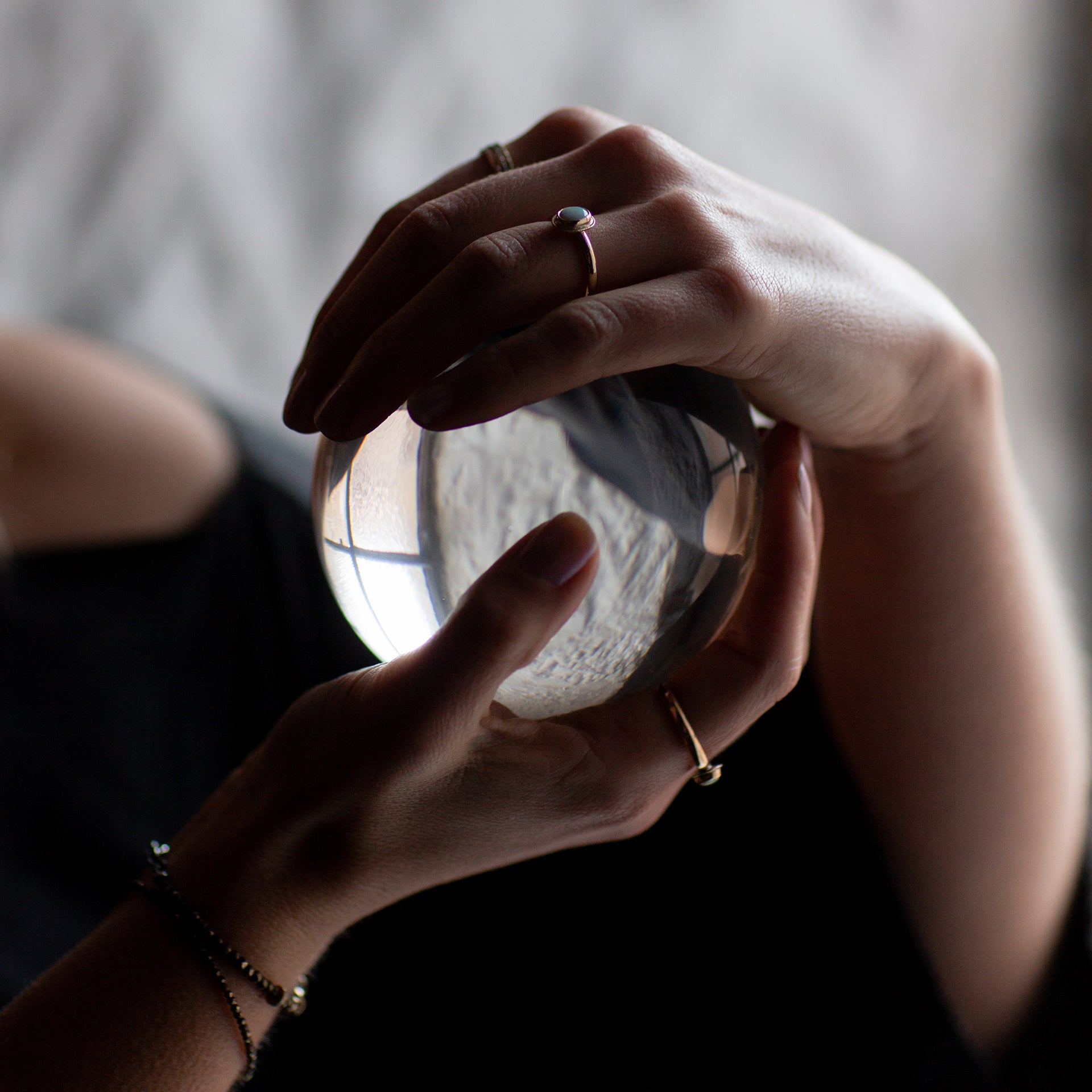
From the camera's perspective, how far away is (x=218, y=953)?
1.54 feet

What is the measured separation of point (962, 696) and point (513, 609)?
47 centimetres

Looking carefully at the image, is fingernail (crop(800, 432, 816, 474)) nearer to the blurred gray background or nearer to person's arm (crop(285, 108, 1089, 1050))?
person's arm (crop(285, 108, 1089, 1050))

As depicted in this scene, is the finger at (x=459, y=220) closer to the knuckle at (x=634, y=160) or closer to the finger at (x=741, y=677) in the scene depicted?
the knuckle at (x=634, y=160)

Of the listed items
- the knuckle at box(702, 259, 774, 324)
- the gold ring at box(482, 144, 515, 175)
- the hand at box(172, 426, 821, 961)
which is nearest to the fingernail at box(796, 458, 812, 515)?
the hand at box(172, 426, 821, 961)

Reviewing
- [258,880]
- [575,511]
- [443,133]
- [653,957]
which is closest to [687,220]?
[575,511]

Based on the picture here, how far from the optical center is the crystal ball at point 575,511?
389 millimetres

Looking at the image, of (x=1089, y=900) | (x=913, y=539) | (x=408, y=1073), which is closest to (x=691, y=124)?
(x=913, y=539)

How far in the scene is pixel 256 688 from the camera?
0.99m

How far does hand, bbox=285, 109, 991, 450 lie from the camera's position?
37 centimetres

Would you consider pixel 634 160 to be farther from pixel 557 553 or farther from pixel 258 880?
pixel 258 880

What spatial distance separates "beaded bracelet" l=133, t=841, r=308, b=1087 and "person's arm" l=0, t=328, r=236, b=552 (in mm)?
584

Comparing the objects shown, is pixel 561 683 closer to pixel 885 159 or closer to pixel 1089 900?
pixel 1089 900

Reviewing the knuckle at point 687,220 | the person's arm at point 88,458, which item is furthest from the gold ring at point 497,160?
the person's arm at point 88,458

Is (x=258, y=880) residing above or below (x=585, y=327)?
below
